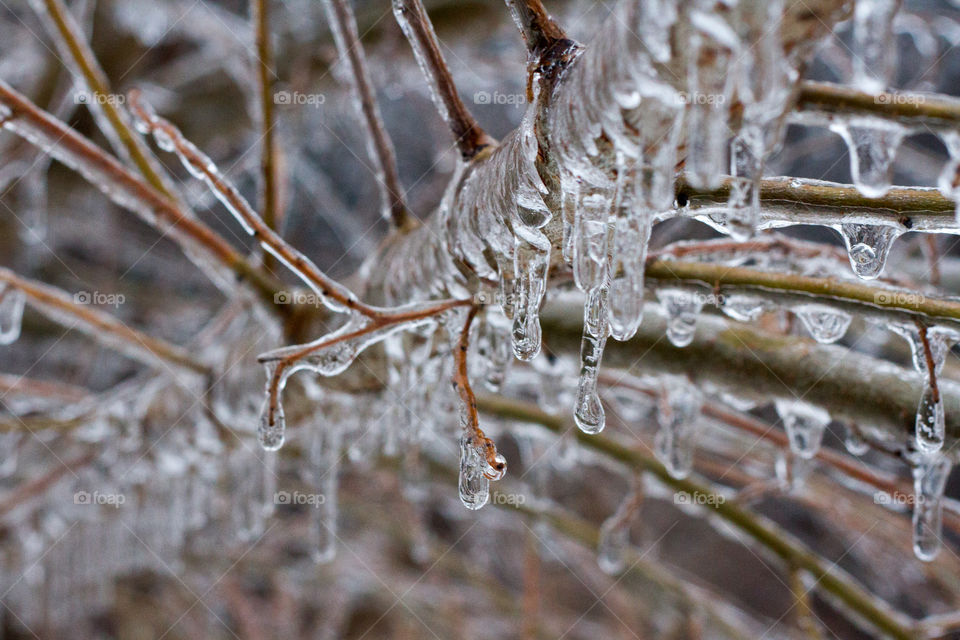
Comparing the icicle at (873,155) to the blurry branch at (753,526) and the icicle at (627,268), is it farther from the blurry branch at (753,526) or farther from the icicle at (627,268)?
the blurry branch at (753,526)

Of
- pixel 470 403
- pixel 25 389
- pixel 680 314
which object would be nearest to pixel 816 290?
pixel 680 314

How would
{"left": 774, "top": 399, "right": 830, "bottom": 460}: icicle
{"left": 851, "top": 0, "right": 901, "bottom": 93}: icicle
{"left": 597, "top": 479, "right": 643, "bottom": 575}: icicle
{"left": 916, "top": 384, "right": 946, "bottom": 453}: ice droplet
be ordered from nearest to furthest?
{"left": 851, "top": 0, "right": 901, "bottom": 93}: icicle → {"left": 916, "top": 384, "right": 946, "bottom": 453}: ice droplet → {"left": 774, "top": 399, "right": 830, "bottom": 460}: icicle → {"left": 597, "top": 479, "right": 643, "bottom": 575}: icicle

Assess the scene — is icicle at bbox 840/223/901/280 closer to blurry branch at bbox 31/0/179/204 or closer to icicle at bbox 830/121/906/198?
icicle at bbox 830/121/906/198

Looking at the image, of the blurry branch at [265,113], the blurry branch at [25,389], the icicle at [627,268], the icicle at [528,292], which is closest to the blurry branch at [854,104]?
the icicle at [627,268]

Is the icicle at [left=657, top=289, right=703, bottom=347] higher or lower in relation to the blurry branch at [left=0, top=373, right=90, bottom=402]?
higher

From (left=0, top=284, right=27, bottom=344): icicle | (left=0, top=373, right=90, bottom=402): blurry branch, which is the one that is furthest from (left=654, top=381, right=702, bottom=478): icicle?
(left=0, top=373, right=90, bottom=402): blurry branch

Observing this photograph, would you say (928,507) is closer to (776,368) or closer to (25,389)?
(776,368)

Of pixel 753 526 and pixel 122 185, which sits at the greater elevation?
pixel 122 185
